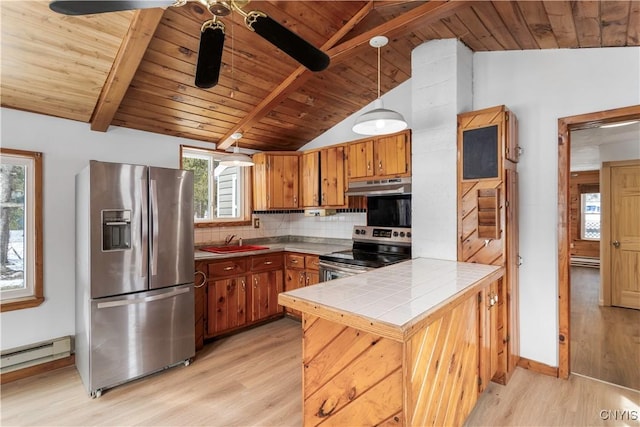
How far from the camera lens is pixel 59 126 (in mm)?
2887

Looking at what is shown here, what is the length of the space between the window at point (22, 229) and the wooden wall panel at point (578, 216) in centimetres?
970

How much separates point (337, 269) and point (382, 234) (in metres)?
0.72

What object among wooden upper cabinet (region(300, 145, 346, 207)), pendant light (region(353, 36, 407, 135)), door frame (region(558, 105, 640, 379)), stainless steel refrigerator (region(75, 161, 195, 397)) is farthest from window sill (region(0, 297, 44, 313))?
door frame (region(558, 105, 640, 379))

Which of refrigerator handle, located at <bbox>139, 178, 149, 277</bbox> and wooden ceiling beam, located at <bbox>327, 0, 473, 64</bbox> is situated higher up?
wooden ceiling beam, located at <bbox>327, 0, 473, 64</bbox>

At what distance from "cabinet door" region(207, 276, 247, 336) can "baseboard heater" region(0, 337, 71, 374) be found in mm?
1260

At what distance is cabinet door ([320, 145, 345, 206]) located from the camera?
12.7 feet

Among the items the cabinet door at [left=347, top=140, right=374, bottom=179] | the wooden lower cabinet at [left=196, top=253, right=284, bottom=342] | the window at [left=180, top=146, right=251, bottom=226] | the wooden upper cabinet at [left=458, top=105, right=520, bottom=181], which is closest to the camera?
the wooden upper cabinet at [left=458, top=105, right=520, bottom=181]

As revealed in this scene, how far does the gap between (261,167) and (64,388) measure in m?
3.00

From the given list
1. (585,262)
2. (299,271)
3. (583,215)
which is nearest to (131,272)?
(299,271)

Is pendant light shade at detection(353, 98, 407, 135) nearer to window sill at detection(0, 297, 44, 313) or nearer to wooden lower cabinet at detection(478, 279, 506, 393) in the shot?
wooden lower cabinet at detection(478, 279, 506, 393)

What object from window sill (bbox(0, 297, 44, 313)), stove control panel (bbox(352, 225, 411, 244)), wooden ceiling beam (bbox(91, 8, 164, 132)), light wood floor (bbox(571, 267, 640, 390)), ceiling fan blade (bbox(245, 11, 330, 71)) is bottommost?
light wood floor (bbox(571, 267, 640, 390))

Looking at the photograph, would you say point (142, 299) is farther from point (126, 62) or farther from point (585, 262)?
point (585, 262)

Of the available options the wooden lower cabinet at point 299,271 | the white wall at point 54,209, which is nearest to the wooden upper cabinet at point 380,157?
the wooden lower cabinet at point 299,271

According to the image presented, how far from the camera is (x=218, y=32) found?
1.49m
